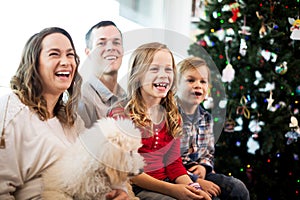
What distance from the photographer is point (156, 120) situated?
1957 mm

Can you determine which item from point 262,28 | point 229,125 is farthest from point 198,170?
point 262,28

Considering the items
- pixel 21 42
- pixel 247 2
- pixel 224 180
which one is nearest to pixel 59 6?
pixel 21 42

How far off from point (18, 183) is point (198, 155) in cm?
99

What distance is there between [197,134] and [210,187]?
0.28 m

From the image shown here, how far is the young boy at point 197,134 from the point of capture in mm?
2096

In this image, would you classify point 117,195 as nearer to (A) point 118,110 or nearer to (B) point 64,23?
(A) point 118,110

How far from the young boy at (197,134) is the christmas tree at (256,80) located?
22.2 inches

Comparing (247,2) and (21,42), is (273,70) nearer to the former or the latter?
(247,2)

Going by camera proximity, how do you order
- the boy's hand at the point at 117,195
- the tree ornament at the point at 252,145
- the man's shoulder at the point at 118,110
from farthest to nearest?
the tree ornament at the point at 252,145, the man's shoulder at the point at 118,110, the boy's hand at the point at 117,195

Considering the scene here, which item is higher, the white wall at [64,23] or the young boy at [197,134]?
the white wall at [64,23]

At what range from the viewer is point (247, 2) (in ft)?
8.91

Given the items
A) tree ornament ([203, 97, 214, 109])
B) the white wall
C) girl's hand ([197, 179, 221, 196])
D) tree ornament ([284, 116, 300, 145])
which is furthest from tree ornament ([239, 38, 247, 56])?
girl's hand ([197, 179, 221, 196])

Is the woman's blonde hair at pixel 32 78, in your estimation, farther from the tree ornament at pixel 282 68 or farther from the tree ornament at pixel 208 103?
the tree ornament at pixel 282 68

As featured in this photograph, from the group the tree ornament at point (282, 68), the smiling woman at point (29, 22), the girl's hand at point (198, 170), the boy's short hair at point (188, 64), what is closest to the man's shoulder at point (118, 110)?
the smiling woman at point (29, 22)
